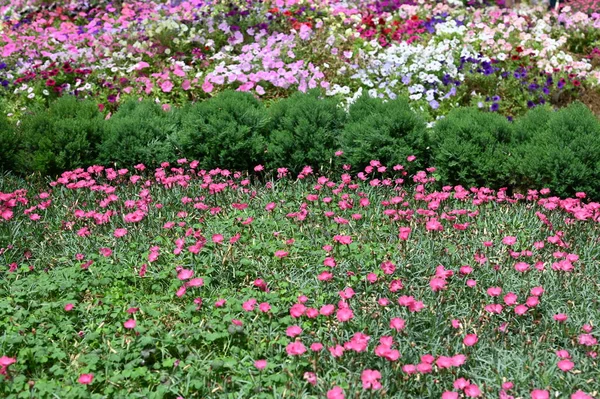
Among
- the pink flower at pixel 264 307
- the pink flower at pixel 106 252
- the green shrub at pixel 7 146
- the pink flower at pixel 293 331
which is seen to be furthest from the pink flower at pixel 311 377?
the green shrub at pixel 7 146

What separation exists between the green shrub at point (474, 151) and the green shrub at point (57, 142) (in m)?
3.03

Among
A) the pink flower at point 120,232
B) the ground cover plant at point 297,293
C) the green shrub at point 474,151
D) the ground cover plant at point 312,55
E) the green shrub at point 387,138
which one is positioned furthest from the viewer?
the ground cover plant at point 312,55

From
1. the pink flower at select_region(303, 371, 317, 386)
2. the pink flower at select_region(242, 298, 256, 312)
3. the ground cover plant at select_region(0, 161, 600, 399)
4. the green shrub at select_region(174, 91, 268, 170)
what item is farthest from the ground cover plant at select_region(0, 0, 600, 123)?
the pink flower at select_region(303, 371, 317, 386)

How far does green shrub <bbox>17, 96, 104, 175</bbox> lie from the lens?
5652 mm

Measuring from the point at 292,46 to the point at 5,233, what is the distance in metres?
4.58

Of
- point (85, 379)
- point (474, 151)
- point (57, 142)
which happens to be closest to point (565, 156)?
point (474, 151)

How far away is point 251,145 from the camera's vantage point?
5.64m

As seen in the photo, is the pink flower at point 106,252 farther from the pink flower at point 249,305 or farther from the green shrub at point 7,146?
the green shrub at point 7,146

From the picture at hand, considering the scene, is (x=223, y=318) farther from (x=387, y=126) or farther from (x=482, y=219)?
(x=387, y=126)

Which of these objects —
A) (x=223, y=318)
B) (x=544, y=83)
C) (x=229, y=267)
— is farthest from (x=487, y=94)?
(x=223, y=318)

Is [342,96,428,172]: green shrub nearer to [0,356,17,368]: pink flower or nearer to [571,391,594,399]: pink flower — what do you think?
[571,391,594,399]: pink flower

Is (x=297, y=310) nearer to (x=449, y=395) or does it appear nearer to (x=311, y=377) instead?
(x=311, y=377)

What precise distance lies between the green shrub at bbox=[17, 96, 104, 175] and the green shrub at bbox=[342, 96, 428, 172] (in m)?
2.27

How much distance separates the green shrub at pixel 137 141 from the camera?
571cm
